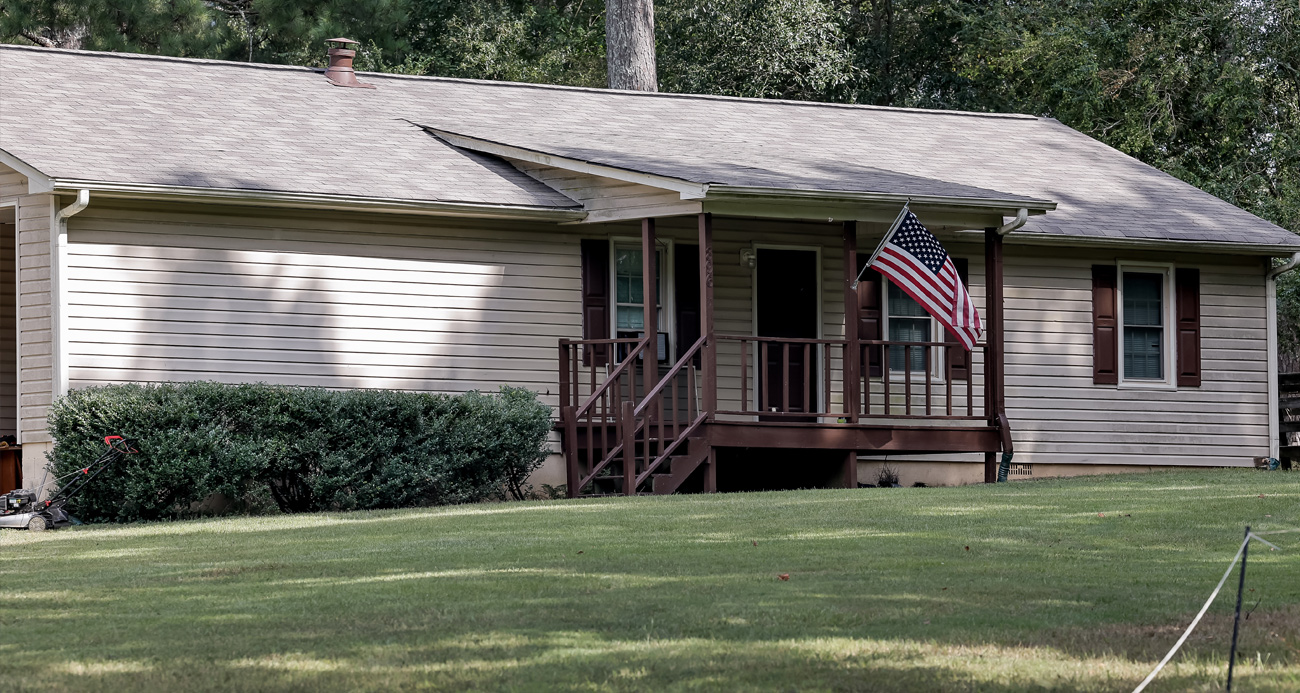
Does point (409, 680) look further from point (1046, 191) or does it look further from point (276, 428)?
point (1046, 191)

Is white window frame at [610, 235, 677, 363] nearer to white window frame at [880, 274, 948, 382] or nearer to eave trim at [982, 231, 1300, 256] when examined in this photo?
white window frame at [880, 274, 948, 382]

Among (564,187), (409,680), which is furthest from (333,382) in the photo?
(409,680)

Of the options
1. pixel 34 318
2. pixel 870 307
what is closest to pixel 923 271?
pixel 870 307

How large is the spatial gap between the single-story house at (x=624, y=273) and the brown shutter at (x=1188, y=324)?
3 cm

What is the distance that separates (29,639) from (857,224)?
1127 centimetres

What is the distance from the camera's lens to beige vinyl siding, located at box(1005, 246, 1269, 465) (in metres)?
18.0

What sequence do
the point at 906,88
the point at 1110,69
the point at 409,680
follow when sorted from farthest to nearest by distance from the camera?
the point at 906,88, the point at 1110,69, the point at 409,680

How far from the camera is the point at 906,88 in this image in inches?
1266

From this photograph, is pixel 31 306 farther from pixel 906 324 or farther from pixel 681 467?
pixel 906 324

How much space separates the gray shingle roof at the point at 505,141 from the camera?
1531cm

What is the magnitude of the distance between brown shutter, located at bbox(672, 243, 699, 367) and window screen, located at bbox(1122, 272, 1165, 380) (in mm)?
5182

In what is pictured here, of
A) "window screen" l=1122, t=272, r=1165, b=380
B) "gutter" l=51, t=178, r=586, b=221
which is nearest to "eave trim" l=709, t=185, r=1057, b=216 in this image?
"gutter" l=51, t=178, r=586, b=221

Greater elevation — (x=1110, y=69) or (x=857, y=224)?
(x=1110, y=69)

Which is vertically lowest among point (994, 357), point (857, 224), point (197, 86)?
point (994, 357)
